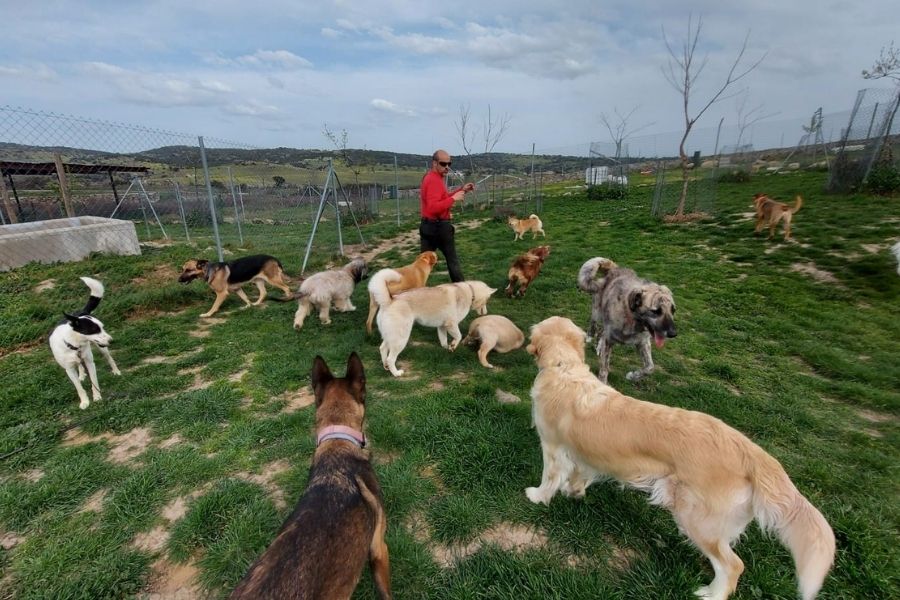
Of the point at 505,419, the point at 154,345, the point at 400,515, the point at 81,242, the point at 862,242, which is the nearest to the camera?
the point at 400,515

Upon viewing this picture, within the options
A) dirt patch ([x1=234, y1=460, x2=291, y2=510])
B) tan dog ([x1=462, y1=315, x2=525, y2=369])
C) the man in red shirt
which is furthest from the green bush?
dirt patch ([x1=234, y1=460, x2=291, y2=510])

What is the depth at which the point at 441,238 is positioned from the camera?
6.13 m

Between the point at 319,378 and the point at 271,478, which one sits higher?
the point at 319,378

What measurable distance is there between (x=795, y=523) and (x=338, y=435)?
2289 mm

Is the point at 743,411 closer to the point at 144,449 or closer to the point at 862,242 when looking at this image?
the point at 144,449

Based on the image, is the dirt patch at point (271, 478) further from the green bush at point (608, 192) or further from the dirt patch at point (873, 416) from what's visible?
the green bush at point (608, 192)

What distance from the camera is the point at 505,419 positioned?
350cm

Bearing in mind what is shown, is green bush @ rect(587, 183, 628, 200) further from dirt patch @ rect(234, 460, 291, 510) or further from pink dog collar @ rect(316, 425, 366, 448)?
pink dog collar @ rect(316, 425, 366, 448)

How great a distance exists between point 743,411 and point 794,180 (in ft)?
65.1

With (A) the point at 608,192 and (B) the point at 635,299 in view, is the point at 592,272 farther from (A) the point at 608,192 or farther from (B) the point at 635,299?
(A) the point at 608,192

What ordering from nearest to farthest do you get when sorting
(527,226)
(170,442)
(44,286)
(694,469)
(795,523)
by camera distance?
(795,523), (694,469), (170,442), (44,286), (527,226)

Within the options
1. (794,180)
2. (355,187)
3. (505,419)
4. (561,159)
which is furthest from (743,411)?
(561,159)

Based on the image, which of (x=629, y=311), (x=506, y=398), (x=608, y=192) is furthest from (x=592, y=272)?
(x=608, y=192)

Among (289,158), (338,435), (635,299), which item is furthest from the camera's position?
(289,158)
